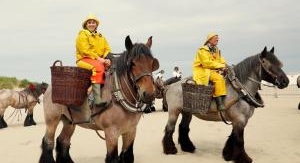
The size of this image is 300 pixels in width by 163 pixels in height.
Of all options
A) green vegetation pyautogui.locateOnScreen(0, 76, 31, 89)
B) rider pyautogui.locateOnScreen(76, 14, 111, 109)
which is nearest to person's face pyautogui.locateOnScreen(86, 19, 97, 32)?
rider pyautogui.locateOnScreen(76, 14, 111, 109)

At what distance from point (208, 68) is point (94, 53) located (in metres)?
2.65

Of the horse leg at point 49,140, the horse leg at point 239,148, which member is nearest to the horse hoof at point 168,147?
the horse leg at point 239,148

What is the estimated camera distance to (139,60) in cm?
516

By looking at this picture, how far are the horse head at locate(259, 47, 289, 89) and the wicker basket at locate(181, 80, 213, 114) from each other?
1.06m

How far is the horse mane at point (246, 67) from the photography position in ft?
24.9

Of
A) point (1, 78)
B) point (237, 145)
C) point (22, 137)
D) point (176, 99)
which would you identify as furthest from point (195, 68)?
point (1, 78)

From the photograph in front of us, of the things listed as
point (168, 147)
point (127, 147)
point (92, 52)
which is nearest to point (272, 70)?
point (168, 147)

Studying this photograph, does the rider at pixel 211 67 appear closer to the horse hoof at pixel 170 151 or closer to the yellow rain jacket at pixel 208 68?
the yellow rain jacket at pixel 208 68

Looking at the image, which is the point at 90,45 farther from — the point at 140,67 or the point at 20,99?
the point at 20,99

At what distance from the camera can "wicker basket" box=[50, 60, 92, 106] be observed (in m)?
5.68

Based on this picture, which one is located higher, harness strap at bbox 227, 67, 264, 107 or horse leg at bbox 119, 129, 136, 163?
harness strap at bbox 227, 67, 264, 107

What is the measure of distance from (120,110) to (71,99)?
29.5 inches

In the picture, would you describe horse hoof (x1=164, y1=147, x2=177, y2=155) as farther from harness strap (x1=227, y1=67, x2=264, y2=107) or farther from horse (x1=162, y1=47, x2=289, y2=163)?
harness strap (x1=227, y1=67, x2=264, y2=107)

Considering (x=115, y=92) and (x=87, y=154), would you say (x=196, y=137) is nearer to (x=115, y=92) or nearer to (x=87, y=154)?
(x=87, y=154)
